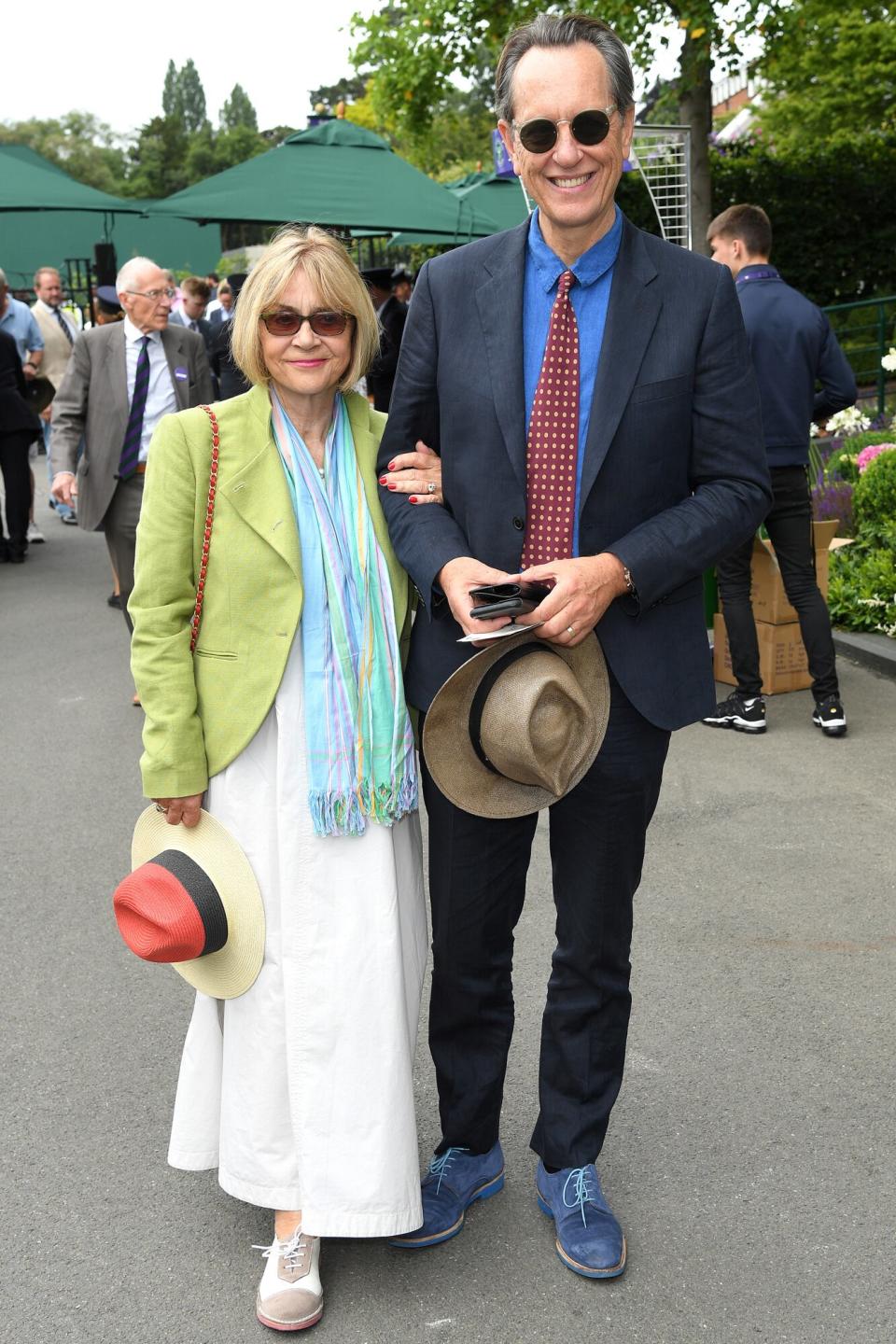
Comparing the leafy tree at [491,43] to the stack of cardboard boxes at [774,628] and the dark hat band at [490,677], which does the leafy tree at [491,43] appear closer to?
the stack of cardboard boxes at [774,628]

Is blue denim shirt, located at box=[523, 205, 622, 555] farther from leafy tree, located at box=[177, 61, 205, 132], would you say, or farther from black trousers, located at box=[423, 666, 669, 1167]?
leafy tree, located at box=[177, 61, 205, 132]

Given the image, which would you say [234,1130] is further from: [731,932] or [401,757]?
[731,932]

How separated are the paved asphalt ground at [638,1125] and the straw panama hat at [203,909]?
674 mm

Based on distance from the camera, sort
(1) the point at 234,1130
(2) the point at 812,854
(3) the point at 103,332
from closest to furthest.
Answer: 1. (1) the point at 234,1130
2. (2) the point at 812,854
3. (3) the point at 103,332

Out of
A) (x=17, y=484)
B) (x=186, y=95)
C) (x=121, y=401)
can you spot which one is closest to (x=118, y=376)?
(x=121, y=401)

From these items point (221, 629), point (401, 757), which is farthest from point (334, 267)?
point (401, 757)

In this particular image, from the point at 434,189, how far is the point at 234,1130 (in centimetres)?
1101

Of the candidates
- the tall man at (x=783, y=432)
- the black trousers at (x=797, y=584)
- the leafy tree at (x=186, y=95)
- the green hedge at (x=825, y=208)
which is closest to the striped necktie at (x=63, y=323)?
the tall man at (x=783, y=432)

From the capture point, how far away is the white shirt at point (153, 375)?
22.6ft

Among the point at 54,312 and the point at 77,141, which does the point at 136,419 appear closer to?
the point at 54,312

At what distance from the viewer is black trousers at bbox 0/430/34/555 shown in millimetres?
11742

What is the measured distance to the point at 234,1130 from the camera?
276cm

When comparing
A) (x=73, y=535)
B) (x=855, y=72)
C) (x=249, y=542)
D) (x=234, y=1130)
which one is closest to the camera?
(x=249, y=542)

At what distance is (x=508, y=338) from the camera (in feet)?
8.45
